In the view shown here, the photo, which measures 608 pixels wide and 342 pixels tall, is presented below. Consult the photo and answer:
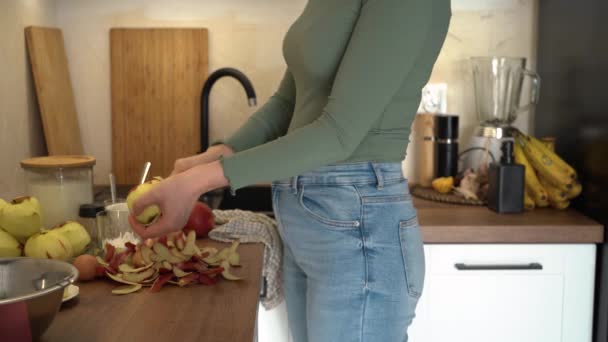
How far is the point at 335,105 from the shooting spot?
105cm

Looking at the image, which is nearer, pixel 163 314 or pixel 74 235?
pixel 163 314

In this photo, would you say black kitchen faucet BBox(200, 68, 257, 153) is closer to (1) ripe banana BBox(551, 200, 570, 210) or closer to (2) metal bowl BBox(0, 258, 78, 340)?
(1) ripe banana BBox(551, 200, 570, 210)

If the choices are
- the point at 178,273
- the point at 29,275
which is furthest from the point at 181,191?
the point at 29,275

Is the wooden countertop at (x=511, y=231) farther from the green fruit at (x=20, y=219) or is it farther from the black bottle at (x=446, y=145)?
the green fruit at (x=20, y=219)

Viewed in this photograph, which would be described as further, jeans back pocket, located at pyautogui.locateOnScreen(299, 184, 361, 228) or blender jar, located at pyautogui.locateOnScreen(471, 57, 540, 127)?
blender jar, located at pyautogui.locateOnScreen(471, 57, 540, 127)

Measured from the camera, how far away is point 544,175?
1851mm

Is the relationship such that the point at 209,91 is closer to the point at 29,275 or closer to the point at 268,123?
the point at 268,123

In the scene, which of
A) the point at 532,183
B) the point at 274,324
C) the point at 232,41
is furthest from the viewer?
the point at 232,41

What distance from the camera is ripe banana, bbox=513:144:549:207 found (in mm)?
1861

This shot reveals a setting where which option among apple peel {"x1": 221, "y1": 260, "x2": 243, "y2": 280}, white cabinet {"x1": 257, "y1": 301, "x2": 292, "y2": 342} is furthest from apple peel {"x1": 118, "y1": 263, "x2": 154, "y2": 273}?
white cabinet {"x1": 257, "y1": 301, "x2": 292, "y2": 342}

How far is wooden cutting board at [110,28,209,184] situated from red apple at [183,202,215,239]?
2.36ft

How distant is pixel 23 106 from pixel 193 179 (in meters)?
0.98

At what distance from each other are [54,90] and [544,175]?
4.19ft

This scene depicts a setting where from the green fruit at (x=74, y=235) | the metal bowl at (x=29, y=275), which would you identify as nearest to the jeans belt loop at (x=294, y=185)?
the green fruit at (x=74, y=235)
